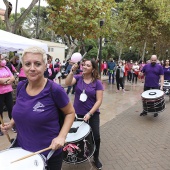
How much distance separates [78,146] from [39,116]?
4.44 ft

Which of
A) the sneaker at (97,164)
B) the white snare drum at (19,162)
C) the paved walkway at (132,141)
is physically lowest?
the paved walkway at (132,141)

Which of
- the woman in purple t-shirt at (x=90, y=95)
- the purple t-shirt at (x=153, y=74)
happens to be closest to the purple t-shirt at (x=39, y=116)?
the woman in purple t-shirt at (x=90, y=95)

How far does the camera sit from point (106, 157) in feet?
15.1

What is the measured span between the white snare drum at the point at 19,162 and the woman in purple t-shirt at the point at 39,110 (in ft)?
0.47

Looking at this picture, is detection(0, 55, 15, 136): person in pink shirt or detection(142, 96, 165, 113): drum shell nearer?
detection(0, 55, 15, 136): person in pink shirt

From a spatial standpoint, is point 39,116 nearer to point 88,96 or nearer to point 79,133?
point 79,133

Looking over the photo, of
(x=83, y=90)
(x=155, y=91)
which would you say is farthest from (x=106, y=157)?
(x=155, y=91)

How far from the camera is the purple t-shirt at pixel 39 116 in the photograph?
210 centimetres

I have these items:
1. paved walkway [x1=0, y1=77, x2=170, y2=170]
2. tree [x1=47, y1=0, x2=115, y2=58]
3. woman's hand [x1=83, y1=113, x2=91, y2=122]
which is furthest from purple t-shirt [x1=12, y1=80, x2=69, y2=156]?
tree [x1=47, y1=0, x2=115, y2=58]

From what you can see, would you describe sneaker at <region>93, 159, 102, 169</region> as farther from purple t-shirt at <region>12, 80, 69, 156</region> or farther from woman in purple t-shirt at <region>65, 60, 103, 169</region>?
purple t-shirt at <region>12, 80, 69, 156</region>

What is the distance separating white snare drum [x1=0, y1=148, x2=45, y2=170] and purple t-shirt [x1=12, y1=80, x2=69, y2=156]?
0.14 metres

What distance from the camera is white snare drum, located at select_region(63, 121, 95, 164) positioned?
128 inches

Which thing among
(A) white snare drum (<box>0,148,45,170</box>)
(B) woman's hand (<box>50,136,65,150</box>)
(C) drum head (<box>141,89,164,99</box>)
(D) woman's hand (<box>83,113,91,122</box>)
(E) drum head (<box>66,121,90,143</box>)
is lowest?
(C) drum head (<box>141,89,164,99</box>)

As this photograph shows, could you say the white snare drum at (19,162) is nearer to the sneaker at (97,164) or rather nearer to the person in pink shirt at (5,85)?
the sneaker at (97,164)
